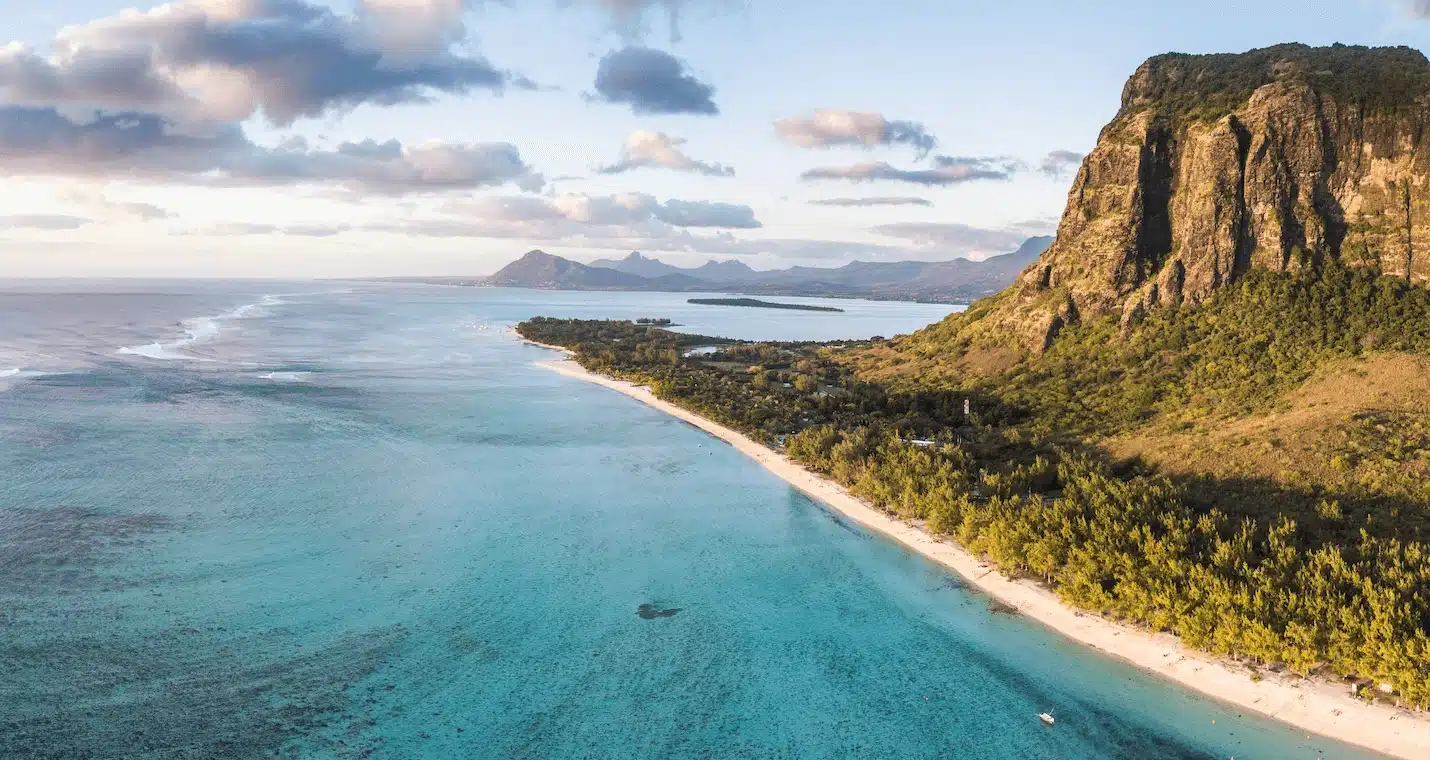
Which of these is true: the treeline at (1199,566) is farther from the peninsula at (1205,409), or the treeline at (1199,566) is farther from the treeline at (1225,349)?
the treeline at (1225,349)

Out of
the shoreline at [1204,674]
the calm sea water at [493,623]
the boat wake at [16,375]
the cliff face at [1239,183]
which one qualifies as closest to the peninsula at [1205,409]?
the shoreline at [1204,674]

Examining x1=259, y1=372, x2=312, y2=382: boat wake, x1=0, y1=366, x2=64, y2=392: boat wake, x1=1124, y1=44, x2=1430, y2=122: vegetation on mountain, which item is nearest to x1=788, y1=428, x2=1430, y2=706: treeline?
x1=1124, y1=44, x2=1430, y2=122: vegetation on mountain

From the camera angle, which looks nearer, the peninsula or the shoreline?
the shoreline

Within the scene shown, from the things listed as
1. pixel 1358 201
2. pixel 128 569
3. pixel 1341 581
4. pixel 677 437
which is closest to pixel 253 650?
pixel 128 569

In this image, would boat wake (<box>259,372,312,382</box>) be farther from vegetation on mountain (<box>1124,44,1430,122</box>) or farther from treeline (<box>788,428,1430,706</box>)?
vegetation on mountain (<box>1124,44,1430,122</box>)

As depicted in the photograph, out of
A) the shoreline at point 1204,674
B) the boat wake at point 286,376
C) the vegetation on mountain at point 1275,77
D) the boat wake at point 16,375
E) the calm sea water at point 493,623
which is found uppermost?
the vegetation on mountain at point 1275,77

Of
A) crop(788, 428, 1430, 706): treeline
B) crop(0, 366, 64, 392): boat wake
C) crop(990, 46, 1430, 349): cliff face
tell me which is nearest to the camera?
crop(788, 428, 1430, 706): treeline
